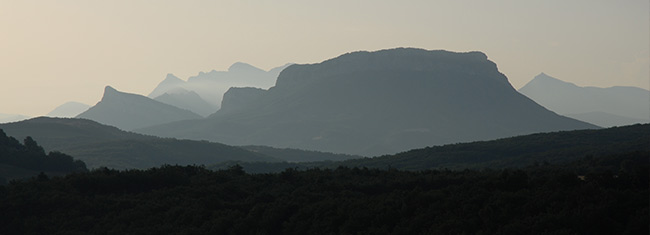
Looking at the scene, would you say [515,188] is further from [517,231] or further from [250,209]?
[250,209]

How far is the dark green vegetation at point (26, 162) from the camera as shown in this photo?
340 ft

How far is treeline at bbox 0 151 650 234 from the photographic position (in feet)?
115

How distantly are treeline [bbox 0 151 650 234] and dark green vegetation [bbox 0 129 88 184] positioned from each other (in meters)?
42.0

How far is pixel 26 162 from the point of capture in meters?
110

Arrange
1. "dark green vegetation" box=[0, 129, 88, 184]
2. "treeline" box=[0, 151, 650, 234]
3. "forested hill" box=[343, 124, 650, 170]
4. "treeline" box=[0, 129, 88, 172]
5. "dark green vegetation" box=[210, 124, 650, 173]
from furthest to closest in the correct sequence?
"forested hill" box=[343, 124, 650, 170] < "dark green vegetation" box=[210, 124, 650, 173] < "treeline" box=[0, 129, 88, 172] < "dark green vegetation" box=[0, 129, 88, 184] < "treeline" box=[0, 151, 650, 234]

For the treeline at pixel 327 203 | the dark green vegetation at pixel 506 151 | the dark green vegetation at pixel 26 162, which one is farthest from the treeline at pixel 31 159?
the treeline at pixel 327 203

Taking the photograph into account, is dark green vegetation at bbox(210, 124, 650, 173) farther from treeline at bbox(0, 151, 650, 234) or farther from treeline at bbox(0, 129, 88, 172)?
treeline at bbox(0, 151, 650, 234)

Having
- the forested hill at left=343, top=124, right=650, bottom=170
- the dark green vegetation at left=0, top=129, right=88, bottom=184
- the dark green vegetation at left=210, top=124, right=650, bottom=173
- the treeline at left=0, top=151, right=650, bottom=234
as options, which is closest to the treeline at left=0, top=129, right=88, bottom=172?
the dark green vegetation at left=0, top=129, right=88, bottom=184

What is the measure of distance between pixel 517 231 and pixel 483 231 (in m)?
1.71

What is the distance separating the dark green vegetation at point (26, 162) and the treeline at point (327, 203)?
42019mm

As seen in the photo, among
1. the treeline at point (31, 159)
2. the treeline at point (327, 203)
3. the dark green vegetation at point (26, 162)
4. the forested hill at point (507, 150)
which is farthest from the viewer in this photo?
the forested hill at point (507, 150)

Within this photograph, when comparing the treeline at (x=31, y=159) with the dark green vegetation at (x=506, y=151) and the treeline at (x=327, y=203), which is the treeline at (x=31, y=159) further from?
the treeline at (x=327, y=203)

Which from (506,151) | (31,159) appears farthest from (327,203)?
(506,151)

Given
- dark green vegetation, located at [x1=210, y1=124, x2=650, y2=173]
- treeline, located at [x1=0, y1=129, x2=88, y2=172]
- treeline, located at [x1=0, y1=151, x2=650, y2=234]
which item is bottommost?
treeline, located at [x1=0, y1=151, x2=650, y2=234]
